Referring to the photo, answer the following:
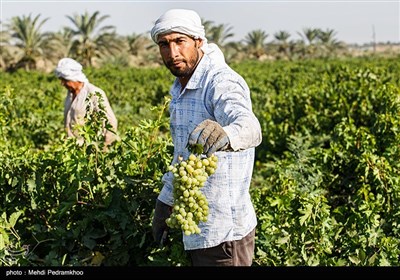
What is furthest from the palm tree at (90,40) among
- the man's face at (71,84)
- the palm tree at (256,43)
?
the man's face at (71,84)

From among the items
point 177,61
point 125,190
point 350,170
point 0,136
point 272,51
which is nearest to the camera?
point 177,61

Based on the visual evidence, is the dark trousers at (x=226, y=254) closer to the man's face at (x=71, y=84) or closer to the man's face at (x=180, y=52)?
the man's face at (x=180, y=52)

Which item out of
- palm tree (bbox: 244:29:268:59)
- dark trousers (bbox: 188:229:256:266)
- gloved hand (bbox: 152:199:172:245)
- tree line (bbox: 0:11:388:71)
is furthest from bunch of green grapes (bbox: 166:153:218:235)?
palm tree (bbox: 244:29:268:59)

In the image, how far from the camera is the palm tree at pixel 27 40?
33.4m

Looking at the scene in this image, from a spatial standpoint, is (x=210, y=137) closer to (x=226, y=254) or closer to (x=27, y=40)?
(x=226, y=254)

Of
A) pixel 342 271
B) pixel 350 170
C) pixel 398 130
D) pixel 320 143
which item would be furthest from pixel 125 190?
pixel 320 143

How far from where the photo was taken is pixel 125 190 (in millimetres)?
3416

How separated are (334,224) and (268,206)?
Answer: 1.41 ft

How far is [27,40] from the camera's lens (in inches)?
1329

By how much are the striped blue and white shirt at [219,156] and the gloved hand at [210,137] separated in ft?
0.92

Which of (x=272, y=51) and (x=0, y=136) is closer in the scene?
(x=0, y=136)

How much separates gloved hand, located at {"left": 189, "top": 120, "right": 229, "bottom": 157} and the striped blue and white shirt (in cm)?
28

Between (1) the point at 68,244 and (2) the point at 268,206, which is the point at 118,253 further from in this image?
(2) the point at 268,206

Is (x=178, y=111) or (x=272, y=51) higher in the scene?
(x=272, y=51)
